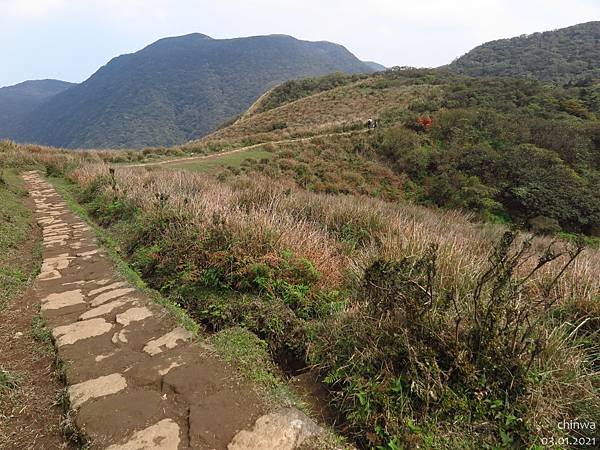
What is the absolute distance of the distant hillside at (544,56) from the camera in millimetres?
47000

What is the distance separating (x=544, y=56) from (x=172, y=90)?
391 ft

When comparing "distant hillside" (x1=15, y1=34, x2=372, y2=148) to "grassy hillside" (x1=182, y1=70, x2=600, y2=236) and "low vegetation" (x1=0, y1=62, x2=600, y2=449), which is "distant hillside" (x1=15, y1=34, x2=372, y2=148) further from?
"low vegetation" (x1=0, y1=62, x2=600, y2=449)

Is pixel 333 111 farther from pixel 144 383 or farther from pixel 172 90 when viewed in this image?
pixel 172 90

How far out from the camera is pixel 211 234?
4.18 meters

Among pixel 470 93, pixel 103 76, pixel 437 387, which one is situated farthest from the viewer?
pixel 103 76

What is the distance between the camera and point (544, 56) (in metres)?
55.1

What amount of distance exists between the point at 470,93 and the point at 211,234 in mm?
31160

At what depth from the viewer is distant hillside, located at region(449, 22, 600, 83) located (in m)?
47.0

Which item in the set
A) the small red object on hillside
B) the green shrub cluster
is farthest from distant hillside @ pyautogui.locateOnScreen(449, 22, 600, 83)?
the small red object on hillside

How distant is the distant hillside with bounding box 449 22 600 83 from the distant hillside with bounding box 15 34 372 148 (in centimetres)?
6796

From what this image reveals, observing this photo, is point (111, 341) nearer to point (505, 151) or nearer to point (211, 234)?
point (211, 234)

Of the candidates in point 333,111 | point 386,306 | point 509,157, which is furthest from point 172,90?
point 386,306

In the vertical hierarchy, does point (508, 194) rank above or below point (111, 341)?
below

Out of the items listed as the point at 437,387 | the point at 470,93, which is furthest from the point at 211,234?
the point at 470,93
